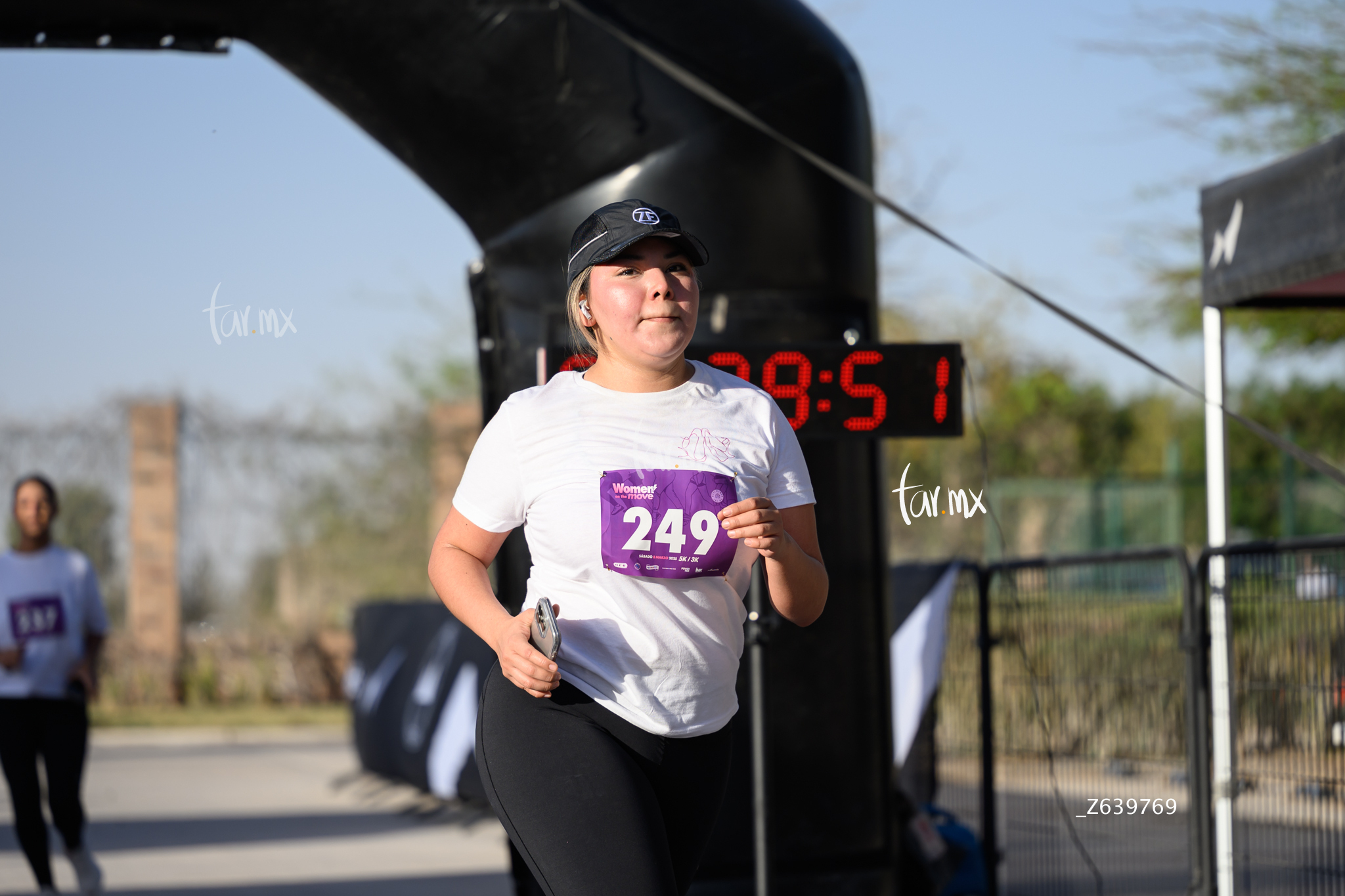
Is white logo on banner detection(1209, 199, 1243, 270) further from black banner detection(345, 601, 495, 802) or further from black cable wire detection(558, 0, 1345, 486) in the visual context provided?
black banner detection(345, 601, 495, 802)

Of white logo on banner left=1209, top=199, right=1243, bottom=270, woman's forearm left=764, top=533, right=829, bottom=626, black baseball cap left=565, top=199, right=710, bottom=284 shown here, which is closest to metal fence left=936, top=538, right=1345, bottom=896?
white logo on banner left=1209, top=199, right=1243, bottom=270

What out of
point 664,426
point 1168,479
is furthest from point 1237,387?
point 664,426

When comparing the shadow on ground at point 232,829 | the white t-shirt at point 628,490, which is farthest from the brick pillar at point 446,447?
the white t-shirt at point 628,490

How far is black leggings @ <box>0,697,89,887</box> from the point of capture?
637 centimetres

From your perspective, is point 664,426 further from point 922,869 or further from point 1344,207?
point 922,869

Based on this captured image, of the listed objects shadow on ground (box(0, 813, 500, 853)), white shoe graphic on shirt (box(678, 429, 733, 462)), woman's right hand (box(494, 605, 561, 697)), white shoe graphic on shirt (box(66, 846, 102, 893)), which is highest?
white shoe graphic on shirt (box(678, 429, 733, 462))

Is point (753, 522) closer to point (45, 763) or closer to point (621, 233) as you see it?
point (621, 233)

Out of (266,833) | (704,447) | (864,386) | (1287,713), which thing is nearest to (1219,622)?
(1287,713)

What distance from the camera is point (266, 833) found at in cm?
888

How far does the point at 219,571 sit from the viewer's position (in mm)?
17391

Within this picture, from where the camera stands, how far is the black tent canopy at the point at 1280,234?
14.4 ft

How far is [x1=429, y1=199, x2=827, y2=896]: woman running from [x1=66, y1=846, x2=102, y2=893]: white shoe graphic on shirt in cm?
450

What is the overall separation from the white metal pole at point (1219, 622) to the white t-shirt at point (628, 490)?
9.47 ft

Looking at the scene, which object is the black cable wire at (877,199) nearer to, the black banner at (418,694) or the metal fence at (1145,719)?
the metal fence at (1145,719)
